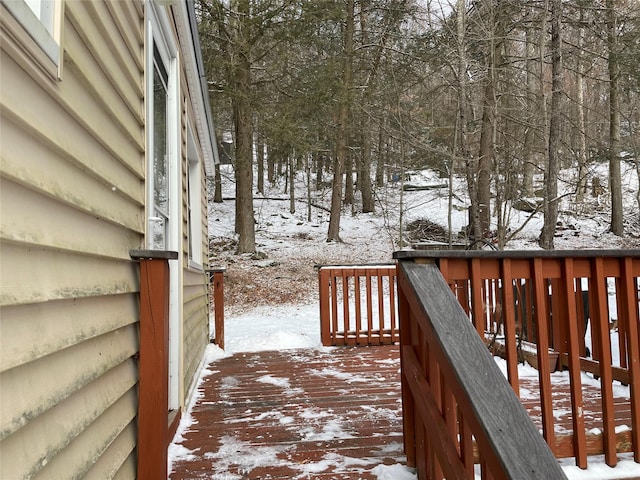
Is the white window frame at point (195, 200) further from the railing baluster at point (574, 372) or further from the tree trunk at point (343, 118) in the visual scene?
the tree trunk at point (343, 118)

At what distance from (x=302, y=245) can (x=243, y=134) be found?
419cm

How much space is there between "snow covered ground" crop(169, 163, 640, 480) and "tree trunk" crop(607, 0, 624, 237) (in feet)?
2.31

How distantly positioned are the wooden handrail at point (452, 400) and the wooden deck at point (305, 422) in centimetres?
46

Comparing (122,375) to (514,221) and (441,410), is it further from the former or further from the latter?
(514,221)

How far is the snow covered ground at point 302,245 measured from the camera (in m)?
8.73

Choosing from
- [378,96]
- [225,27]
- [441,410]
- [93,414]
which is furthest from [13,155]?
[378,96]

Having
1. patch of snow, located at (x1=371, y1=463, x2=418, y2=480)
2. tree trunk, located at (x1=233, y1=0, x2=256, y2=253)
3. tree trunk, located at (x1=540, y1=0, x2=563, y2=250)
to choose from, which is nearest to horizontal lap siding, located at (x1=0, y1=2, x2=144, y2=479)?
patch of snow, located at (x1=371, y1=463, x2=418, y2=480)

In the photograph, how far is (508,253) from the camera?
1890 millimetres

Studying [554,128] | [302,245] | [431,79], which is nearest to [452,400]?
[554,128]

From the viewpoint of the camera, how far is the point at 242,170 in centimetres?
1309

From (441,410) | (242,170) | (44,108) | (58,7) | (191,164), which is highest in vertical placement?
(242,170)

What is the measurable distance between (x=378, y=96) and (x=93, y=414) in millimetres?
13385

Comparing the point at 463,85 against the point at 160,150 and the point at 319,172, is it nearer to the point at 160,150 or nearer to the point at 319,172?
the point at 160,150

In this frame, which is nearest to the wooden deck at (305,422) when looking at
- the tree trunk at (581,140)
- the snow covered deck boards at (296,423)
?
the snow covered deck boards at (296,423)
